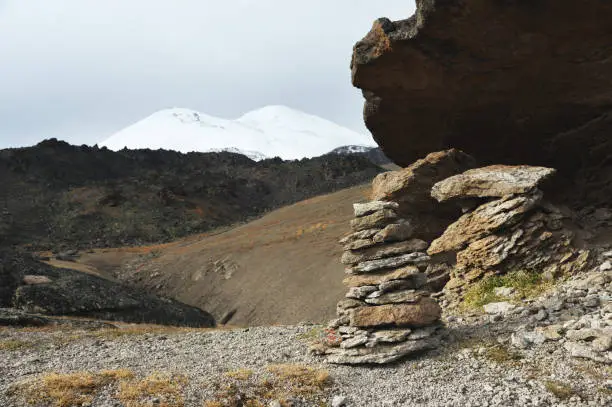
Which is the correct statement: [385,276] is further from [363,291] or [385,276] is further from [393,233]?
[393,233]

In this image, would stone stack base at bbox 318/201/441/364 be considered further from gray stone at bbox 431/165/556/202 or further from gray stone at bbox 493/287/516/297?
gray stone at bbox 431/165/556/202

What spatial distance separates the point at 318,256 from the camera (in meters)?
37.2

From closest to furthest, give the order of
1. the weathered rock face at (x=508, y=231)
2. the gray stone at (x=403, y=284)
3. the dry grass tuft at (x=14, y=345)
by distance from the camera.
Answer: the gray stone at (x=403, y=284)
the dry grass tuft at (x=14, y=345)
the weathered rock face at (x=508, y=231)

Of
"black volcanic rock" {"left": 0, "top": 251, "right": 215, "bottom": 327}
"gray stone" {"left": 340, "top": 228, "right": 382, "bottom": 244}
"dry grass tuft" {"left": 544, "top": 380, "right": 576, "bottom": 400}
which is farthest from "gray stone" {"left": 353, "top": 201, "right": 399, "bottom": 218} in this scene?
"black volcanic rock" {"left": 0, "top": 251, "right": 215, "bottom": 327}

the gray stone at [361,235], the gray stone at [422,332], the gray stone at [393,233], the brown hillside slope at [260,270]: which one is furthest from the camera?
the brown hillside slope at [260,270]

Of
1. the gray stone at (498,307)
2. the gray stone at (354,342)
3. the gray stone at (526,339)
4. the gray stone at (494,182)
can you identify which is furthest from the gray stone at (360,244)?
the gray stone at (494,182)

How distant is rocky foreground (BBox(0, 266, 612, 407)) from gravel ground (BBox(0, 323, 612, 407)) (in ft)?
0.11

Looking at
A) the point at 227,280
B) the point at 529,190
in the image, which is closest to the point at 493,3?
the point at 529,190

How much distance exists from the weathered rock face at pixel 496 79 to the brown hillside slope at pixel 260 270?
41.4ft

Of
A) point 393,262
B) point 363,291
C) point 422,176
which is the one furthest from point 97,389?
point 422,176

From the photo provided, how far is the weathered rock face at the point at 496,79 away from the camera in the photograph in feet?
54.8

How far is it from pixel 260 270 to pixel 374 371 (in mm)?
26284

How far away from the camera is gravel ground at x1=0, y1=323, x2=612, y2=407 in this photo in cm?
1053

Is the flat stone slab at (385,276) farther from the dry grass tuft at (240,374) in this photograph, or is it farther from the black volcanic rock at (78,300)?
the black volcanic rock at (78,300)
